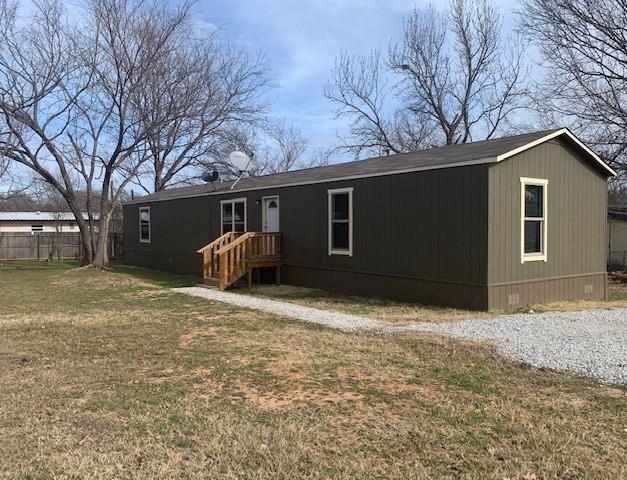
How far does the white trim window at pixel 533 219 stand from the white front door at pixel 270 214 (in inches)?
249

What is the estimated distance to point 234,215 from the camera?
1555cm

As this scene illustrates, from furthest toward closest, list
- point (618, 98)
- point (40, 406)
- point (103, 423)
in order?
point (618, 98)
point (40, 406)
point (103, 423)

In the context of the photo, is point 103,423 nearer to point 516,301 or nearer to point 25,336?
point 25,336

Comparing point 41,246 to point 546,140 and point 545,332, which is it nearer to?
point 546,140

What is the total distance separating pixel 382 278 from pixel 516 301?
2599 millimetres

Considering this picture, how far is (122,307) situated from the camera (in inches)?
386

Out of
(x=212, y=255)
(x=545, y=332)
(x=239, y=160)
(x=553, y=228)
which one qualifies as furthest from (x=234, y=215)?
(x=545, y=332)

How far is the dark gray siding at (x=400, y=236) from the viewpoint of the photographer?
30.1ft

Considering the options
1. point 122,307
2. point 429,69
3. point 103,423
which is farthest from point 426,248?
point 429,69

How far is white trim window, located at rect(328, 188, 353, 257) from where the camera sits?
11.6 meters

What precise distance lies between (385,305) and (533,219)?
300 centimetres

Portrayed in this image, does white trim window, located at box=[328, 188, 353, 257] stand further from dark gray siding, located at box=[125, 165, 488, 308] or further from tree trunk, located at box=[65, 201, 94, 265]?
tree trunk, located at box=[65, 201, 94, 265]

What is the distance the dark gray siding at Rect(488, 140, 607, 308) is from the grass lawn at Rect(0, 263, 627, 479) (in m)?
3.15

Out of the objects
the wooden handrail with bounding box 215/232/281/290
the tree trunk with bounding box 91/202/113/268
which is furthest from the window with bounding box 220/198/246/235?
the tree trunk with bounding box 91/202/113/268
